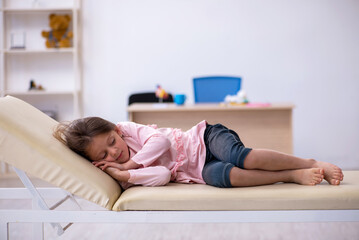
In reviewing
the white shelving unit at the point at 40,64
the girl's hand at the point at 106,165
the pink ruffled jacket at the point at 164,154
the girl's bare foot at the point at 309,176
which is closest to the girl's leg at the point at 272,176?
the girl's bare foot at the point at 309,176

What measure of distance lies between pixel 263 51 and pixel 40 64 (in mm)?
A: 2288

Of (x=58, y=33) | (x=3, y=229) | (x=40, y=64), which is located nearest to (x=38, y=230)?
(x=3, y=229)

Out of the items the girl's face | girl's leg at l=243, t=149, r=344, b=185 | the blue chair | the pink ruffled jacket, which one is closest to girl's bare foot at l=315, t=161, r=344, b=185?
girl's leg at l=243, t=149, r=344, b=185

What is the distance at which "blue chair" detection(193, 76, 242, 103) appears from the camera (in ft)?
12.3

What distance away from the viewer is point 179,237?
2.36 meters

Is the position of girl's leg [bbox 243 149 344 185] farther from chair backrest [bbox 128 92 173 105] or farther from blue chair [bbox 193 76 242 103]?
chair backrest [bbox 128 92 173 105]

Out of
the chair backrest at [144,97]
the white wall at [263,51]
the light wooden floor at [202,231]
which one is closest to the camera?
the light wooden floor at [202,231]

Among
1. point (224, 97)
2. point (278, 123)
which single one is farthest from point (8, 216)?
point (224, 97)

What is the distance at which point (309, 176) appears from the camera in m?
1.62

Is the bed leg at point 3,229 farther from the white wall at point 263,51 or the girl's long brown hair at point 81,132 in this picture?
the white wall at point 263,51

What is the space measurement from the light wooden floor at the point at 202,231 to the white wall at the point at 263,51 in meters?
2.35

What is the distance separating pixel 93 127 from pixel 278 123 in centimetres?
198

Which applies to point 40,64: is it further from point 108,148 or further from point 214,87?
point 108,148

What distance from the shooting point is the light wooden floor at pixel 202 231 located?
2346 mm
